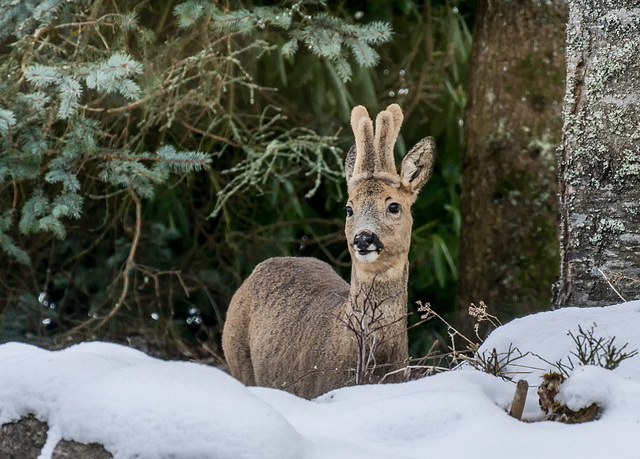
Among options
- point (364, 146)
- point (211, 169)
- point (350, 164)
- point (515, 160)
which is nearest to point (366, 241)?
point (364, 146)

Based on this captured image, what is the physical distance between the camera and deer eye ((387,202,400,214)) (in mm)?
4375

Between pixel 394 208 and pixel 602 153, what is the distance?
2.96 ft

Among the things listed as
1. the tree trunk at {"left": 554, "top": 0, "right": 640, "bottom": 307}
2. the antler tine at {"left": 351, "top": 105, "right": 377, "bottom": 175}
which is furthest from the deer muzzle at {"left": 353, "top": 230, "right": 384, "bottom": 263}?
the tree trunk at {"left": 554, "top": 0, "right": 640, "bottom": 307}

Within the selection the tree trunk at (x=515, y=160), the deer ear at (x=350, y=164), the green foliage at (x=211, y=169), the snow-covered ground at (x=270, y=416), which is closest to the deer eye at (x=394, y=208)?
the deer ear at (x=350, y=164)

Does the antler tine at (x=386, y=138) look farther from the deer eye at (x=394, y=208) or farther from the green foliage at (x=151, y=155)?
the green foliage at (x=151, y=155)

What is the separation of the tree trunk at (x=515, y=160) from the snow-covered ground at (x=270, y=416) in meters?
3.76

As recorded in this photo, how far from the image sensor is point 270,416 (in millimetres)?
2258

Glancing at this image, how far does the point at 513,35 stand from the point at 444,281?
86.4 inches

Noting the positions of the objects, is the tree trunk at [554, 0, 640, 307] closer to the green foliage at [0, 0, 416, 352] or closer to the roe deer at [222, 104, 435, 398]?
the roe deer at [222, 104, 435, 398]

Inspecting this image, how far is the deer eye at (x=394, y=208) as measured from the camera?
4375mm

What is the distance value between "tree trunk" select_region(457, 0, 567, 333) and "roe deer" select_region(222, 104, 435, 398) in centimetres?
190

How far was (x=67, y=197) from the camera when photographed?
5.52 m

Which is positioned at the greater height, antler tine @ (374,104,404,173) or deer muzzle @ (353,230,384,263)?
antler tine @ (374,104,404,173)

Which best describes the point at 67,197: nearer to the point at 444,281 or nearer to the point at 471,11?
the point at 444,281
